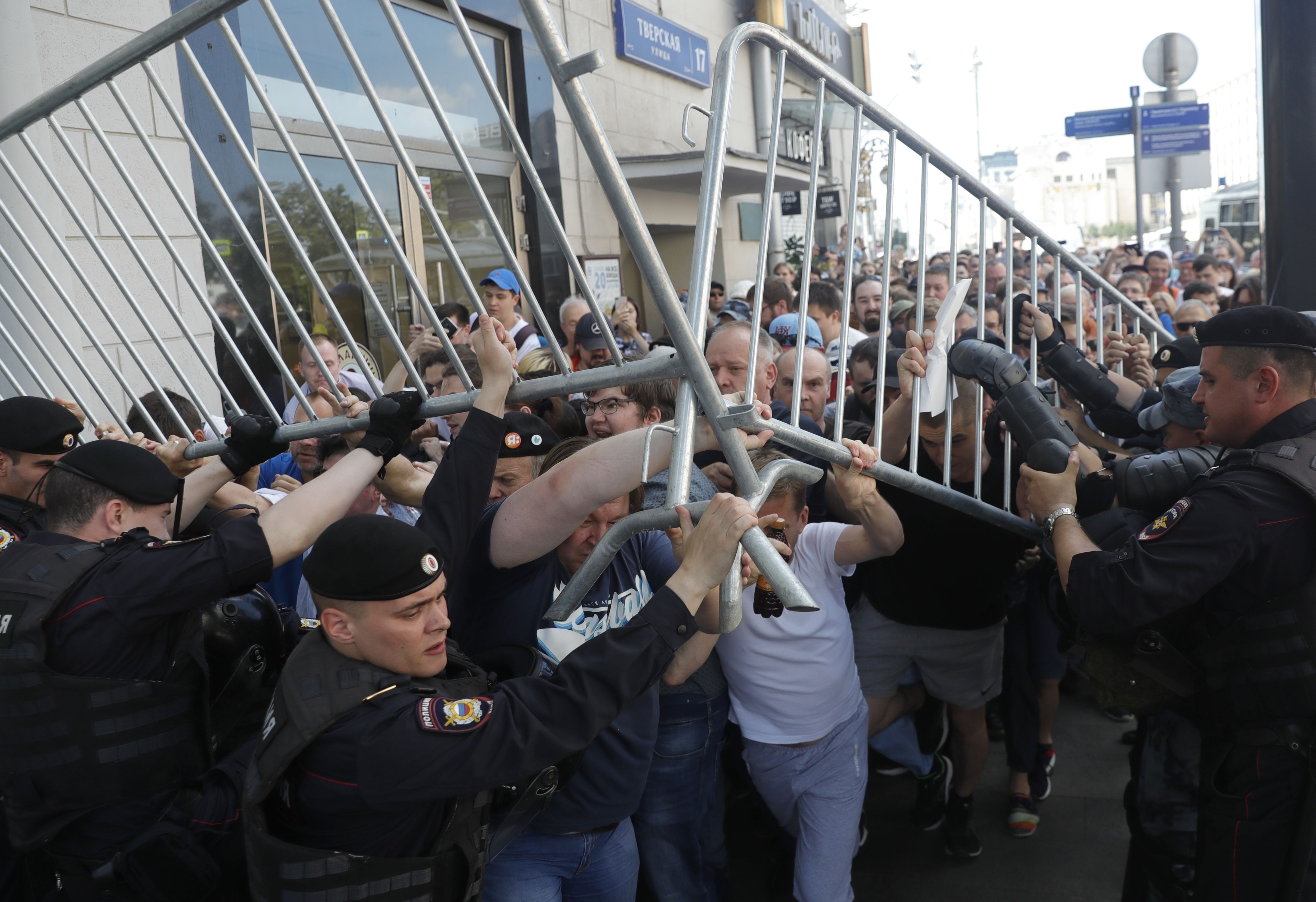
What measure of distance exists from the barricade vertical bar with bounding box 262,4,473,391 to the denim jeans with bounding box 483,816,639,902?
1106 millimetres

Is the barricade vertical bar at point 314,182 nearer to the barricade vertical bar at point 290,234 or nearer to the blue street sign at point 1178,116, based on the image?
the barricade vertical bar at point 290,234

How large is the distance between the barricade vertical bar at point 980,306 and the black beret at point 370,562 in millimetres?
1613

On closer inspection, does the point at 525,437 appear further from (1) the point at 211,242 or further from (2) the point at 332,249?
(2) the point at 332,249

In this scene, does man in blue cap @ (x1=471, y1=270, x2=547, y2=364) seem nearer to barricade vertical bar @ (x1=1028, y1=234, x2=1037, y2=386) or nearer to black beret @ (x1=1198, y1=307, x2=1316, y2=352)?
barricade vertical bar @ (x1=1028, y1=234, x2=1037, y2=386)

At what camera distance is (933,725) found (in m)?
3.70

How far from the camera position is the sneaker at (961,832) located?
11.4 feet

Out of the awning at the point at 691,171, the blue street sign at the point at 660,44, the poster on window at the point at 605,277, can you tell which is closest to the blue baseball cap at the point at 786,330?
the poster on window at the point at 605,277

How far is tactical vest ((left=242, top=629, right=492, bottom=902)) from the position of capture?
1626 millimetres

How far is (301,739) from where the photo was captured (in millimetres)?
1597

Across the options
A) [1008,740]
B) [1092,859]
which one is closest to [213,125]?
[1008,740]

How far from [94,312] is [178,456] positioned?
233 cm

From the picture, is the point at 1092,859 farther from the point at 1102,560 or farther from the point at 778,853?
the point at 1102,560

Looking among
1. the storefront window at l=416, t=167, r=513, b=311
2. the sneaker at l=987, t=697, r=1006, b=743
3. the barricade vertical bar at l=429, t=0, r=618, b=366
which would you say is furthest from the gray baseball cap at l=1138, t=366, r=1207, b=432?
the storefront window at l=416, t=167, r=513, b=311

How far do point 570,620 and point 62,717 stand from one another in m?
1.11
